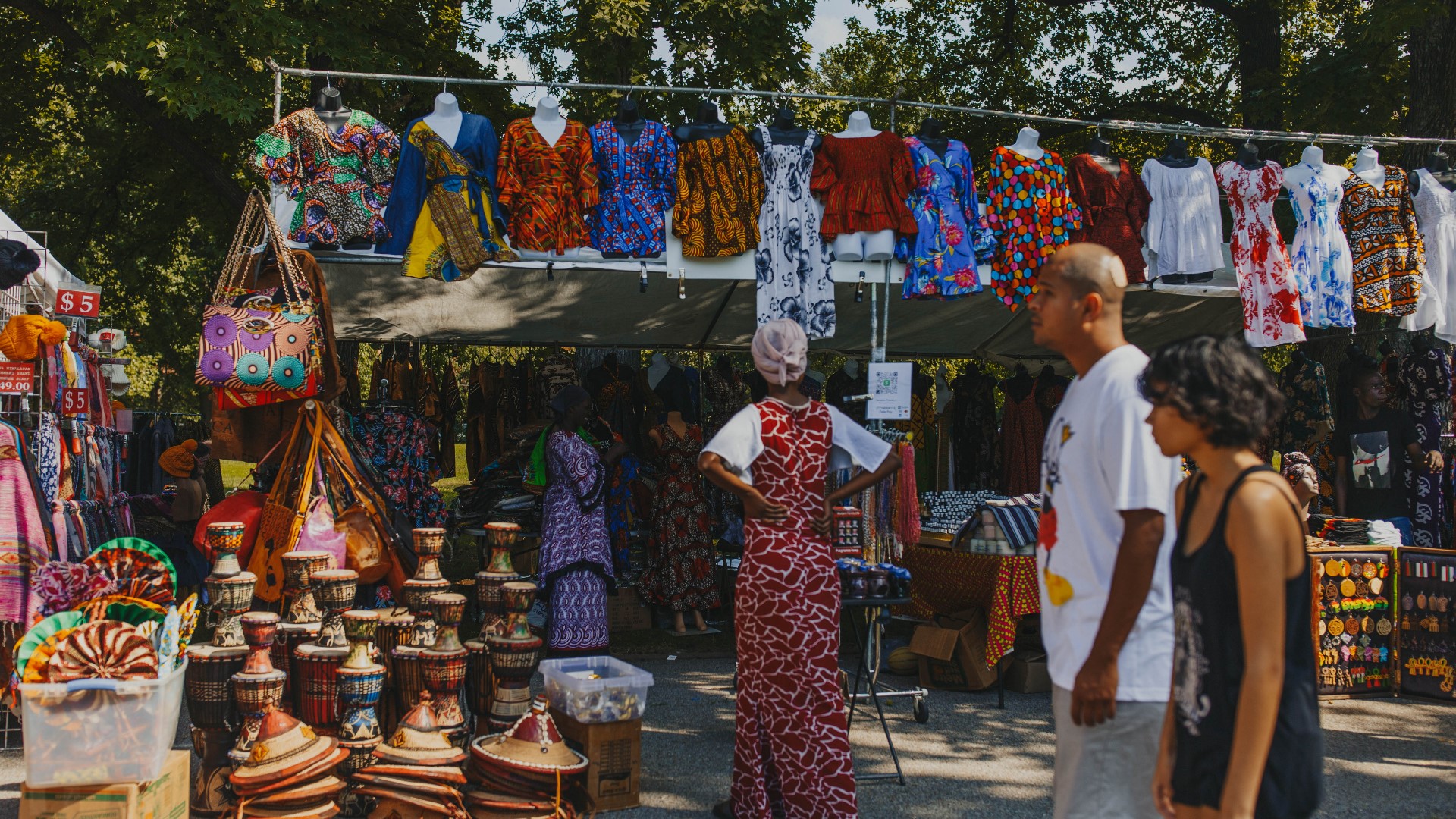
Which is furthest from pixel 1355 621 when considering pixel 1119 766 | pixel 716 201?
pixel 1119 766

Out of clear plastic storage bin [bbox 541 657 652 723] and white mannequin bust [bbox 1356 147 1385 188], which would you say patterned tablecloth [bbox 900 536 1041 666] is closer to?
clear plastic storage bin [bbox 541 657 652 723]

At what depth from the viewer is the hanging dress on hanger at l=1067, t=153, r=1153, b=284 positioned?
6469 millimetres

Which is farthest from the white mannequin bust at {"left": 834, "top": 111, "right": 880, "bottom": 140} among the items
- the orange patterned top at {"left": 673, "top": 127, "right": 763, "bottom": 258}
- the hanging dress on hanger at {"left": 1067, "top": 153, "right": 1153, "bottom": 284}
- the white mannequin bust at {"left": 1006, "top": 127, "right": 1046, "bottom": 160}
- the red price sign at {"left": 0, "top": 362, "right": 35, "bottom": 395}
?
the red price sign at {"left": 0, "top": 362, "right": 35, "bottom": 395}

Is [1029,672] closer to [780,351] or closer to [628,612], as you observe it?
[628,612]

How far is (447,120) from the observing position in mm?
5930

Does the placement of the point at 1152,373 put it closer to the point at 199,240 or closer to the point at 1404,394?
the point at 1404,394

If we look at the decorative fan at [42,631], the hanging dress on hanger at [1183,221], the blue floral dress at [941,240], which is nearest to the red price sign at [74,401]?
the decorative fan at [42,631]

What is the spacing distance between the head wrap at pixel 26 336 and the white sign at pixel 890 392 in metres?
4.09

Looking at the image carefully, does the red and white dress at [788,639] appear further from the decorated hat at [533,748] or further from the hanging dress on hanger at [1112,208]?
the hanging dress on hanger at [1112,208]

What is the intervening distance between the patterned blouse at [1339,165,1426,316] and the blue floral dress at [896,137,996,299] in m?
2.54

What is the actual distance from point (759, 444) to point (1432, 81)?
7.50 metres

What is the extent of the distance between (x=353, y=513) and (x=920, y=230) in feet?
11.0

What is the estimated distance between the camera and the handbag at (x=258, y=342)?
482 centimetres

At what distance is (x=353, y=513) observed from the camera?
4.99 m
